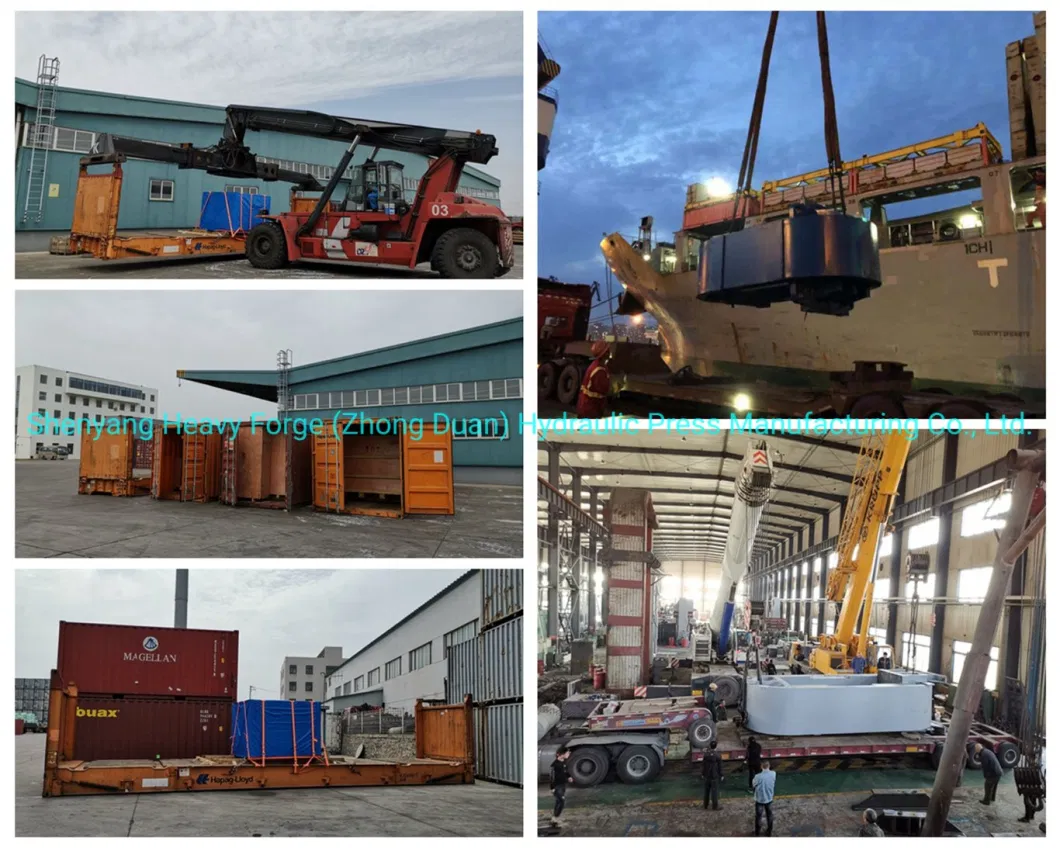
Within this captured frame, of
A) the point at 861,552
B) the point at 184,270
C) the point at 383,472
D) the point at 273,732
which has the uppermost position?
the point at 184,270

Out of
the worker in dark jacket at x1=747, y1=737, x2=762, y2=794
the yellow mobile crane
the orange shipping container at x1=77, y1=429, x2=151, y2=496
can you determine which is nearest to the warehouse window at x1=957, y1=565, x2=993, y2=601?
the yellow mobile crane

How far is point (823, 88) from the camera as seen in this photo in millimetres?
6184

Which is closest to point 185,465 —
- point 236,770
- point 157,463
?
point 157,463

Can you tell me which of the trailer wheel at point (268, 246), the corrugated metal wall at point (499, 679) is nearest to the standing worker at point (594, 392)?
the corrugated metal wall at point (499, 679)

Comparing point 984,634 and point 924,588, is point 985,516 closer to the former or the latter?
point 984,634

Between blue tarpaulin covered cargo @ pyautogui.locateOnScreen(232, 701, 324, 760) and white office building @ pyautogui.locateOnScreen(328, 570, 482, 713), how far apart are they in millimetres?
2609

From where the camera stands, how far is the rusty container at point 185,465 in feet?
36.0

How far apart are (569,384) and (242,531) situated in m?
4.58

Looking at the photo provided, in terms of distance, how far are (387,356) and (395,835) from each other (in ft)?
26.7

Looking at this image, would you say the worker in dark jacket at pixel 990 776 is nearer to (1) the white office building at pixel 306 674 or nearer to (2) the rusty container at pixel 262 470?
(2) the rusty container at pixel 262 470

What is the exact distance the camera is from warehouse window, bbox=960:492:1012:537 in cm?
716

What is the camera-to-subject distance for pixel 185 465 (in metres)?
11.0

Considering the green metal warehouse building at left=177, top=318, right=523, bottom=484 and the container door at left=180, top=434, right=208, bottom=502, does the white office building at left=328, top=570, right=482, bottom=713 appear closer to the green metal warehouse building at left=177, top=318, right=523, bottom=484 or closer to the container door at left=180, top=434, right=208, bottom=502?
the green metal warehouse building at left=177, top=318, right=523, bottom=484

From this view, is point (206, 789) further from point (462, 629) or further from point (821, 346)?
point (821, 346)
